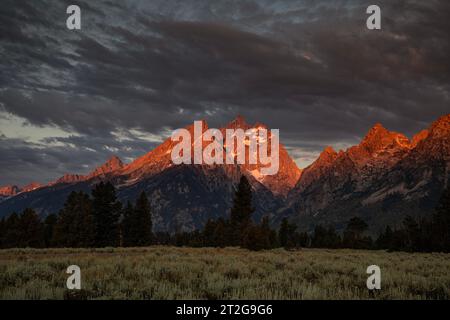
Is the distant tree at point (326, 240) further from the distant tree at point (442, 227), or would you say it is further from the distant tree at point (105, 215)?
the distant tree at point (105, 215)

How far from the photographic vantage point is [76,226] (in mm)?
67812

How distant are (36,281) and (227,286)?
250 inches

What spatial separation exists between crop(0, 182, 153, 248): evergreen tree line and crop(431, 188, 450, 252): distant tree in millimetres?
62242

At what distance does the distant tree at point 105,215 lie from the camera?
232ft

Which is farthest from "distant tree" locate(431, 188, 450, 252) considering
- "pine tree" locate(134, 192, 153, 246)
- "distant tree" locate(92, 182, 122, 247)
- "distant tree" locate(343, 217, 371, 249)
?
"distant tree" locate(92, 182, 122, 247)

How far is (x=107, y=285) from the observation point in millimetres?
12539

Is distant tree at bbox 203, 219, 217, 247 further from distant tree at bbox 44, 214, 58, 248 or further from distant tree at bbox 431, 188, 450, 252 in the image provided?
distant tree at bbox 431, 188, 450, 252

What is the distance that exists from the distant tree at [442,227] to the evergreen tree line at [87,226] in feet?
204

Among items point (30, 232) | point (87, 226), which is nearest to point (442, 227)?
point (87, 226)

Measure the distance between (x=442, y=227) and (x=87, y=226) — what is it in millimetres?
79724

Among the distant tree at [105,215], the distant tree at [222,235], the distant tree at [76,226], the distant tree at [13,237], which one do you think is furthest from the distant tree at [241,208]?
the distant tree at [13,237]

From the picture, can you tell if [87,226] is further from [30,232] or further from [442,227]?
[442,227]
